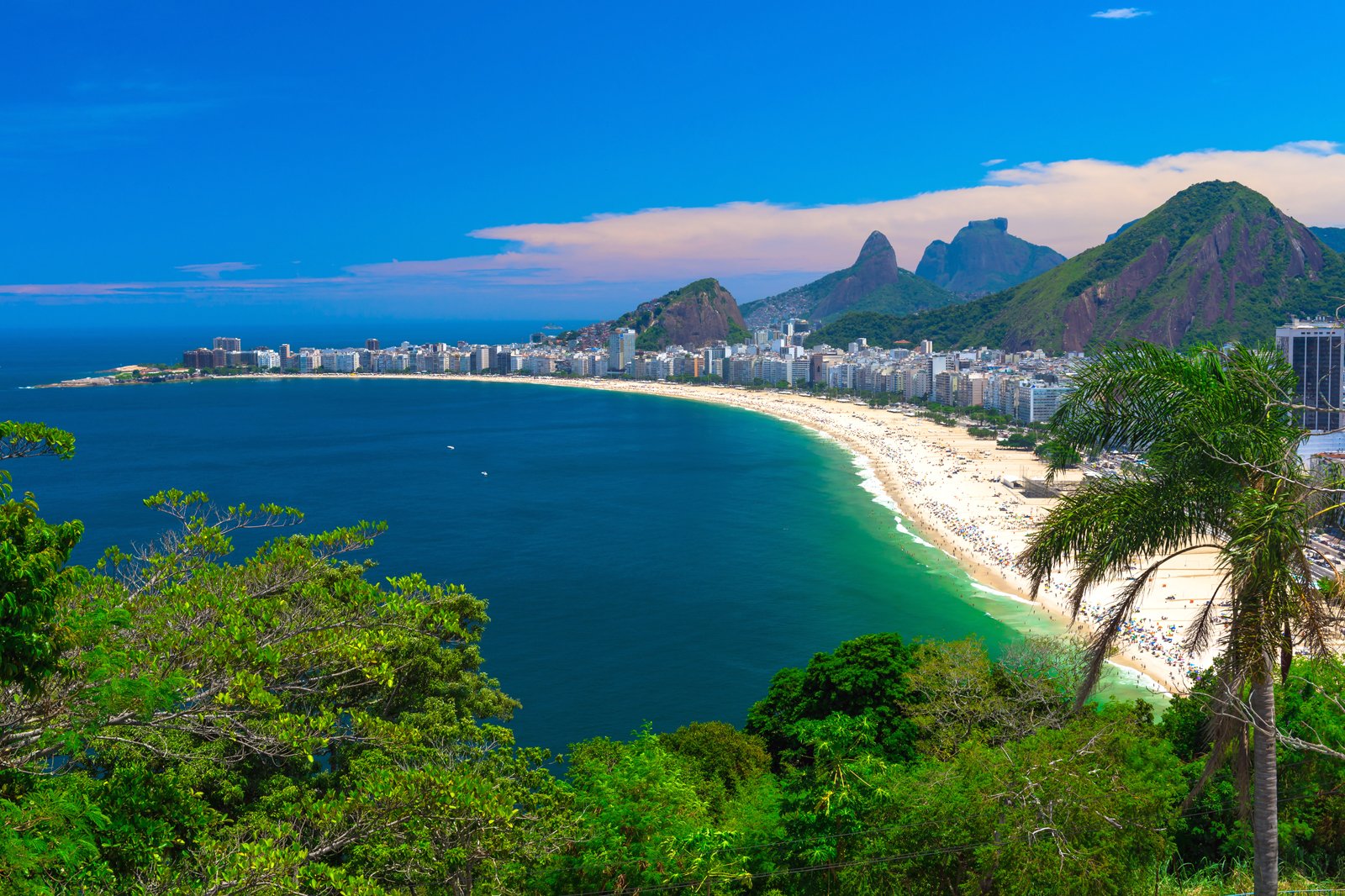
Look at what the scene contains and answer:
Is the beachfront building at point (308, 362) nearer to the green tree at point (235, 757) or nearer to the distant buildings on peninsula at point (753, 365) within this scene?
the distant buildings on peninsula at point (753, 365)

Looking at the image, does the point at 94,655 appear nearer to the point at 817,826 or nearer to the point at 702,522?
the point at 817,826

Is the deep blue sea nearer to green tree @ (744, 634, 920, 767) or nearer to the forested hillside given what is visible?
green tree @ (744, 634, 920, 767)

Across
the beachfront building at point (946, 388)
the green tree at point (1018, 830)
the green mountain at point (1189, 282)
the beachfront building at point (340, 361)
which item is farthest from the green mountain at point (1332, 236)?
the green tree at point (1018, 830)

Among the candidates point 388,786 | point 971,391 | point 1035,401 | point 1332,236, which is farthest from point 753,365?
point 1332,236

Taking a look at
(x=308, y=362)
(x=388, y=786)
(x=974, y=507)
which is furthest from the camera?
(x=308, y=362)

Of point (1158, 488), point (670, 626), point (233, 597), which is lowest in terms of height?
point (670, 626)

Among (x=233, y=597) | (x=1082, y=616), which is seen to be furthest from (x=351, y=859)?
(x=1082, y=616)

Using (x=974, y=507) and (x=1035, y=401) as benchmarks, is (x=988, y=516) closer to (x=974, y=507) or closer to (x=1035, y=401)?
(x=974, y=507)

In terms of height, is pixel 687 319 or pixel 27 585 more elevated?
pixel 687 319
